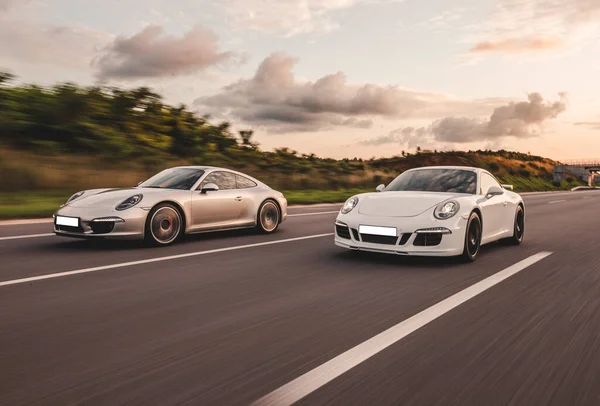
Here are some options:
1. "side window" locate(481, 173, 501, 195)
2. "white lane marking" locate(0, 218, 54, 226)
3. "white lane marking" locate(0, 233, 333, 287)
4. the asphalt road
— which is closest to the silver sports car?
the asphalt road

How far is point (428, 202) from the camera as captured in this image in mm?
7844

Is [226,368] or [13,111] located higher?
[13,111]

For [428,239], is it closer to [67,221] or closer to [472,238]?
[472,238]

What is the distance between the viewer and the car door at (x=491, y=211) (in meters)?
8.48

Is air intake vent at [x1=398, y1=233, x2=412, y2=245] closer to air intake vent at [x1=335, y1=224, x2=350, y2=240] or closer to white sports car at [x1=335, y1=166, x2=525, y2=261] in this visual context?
white sports car at [x1=335, y1=166, x2=525, y2=261]

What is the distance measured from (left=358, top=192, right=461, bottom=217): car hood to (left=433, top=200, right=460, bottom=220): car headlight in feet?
0.28

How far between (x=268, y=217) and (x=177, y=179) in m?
2.01

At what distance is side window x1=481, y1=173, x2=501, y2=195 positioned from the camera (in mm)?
8805

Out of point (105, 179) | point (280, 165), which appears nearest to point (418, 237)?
point (105, 179)

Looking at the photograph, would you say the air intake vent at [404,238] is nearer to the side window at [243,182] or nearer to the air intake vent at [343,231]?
the air intake vent at [343,231]

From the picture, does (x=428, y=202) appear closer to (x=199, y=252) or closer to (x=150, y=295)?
(x=199, y=252)

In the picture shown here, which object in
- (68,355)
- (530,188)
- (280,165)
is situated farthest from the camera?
(530,188)

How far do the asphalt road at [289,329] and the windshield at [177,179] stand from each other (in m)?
1.76

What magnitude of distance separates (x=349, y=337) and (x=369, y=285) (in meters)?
1.98
